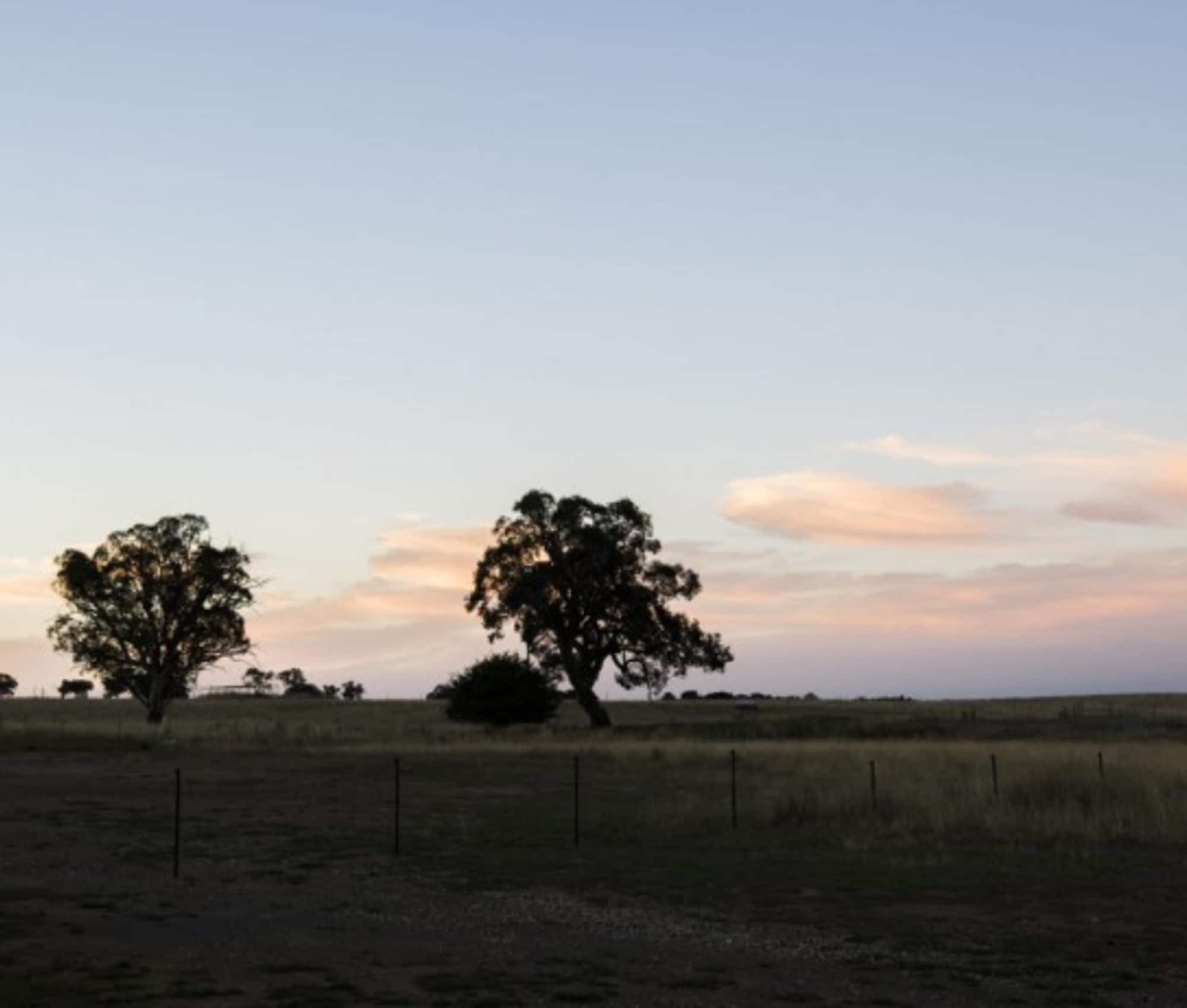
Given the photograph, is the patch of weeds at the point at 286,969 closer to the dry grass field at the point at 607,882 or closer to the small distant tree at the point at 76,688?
the dry grass field at the point at 607,882

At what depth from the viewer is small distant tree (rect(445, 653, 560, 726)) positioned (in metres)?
81.6

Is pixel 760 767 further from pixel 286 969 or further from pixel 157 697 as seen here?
pixel 157 697

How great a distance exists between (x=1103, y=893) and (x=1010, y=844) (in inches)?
236

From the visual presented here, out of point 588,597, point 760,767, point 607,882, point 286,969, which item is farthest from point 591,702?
point 286,969

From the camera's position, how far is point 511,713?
3216 inches

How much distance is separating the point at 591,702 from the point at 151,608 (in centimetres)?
2918

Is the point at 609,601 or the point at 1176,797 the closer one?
the point at 1176,797

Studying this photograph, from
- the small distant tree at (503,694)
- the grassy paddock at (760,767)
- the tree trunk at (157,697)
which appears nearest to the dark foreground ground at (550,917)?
the grassy paddock at (760,767)

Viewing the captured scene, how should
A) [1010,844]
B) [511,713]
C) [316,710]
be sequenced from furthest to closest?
[316,710] < [511,713] < [1010,844]

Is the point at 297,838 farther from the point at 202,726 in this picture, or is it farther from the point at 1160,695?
the point at 1160,695

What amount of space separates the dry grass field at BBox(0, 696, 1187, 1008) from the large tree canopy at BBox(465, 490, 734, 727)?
98.5 feet

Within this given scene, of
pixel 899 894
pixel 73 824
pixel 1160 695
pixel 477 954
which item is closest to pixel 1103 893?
pixel 899 894

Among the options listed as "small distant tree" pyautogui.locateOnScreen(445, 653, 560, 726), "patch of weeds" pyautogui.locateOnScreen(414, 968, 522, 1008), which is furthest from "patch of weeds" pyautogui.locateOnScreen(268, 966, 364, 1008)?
"small distant tree" pyautogui.locateOnScreen(445, 653, 560, 726)

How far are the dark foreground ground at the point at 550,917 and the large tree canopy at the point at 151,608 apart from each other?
62594mm
